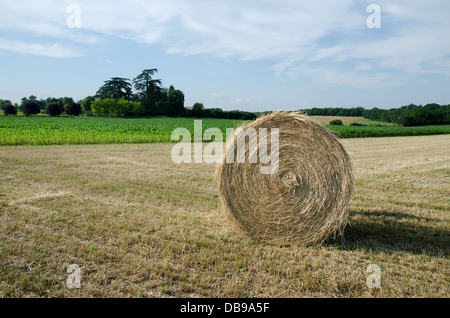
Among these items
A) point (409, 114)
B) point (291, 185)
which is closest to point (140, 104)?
point (409, 114)

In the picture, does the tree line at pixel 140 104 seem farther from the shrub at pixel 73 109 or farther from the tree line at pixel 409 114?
the tree line at pixel 409 114

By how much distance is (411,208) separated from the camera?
6.65 meters

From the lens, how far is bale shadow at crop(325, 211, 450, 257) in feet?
15.4

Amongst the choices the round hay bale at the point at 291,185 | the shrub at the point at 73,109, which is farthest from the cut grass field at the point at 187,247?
the shrub at the point at 73,109

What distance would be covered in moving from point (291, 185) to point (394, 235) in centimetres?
175

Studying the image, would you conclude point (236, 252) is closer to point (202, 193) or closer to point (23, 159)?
point (202, 193)

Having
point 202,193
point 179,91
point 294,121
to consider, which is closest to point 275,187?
point 294,121

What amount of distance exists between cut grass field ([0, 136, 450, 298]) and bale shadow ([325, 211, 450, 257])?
0.7 inches

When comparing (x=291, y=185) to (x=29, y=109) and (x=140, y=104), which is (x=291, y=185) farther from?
(x=29, y=109)

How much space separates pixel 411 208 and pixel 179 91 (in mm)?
59619

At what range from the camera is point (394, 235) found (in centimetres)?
517

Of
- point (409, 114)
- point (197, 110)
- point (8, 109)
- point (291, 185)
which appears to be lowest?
point (291, 185)

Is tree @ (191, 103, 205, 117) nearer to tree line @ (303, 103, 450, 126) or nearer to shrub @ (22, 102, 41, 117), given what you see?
tree line @ (303, 103, 450, 126)
